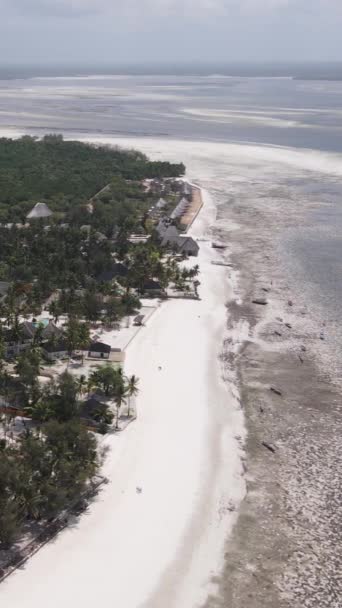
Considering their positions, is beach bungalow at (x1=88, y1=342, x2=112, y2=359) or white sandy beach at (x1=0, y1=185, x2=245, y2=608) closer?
white sandy beach at (x1=0, y1=185, x2=245, y2=608)

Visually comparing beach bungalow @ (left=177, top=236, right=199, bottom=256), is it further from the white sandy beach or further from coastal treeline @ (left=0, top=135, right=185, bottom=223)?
the white sandy beach

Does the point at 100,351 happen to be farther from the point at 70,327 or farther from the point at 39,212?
the point at 39,212

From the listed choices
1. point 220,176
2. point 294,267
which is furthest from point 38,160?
point 294,267

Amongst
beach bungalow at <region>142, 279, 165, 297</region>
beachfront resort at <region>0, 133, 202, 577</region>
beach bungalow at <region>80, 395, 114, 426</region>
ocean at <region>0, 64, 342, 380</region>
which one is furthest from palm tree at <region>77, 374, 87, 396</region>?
beach bungalow at <region>142, 279, 165, 297</region>

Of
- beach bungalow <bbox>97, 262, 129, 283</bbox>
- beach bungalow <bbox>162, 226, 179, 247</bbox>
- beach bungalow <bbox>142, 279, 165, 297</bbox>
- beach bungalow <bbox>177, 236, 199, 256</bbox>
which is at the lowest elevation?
beach bungalow <bbox>142, 279, 165, 297</bbox>

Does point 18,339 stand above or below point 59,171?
below

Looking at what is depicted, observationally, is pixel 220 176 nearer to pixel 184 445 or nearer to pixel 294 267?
pixel 294 267

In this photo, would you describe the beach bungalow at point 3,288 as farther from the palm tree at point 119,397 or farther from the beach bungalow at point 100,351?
the palm tree at point 119,397

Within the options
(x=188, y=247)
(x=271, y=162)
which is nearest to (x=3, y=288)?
(x=188, y=247)

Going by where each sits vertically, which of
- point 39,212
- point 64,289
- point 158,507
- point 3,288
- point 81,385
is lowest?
point 158,507
